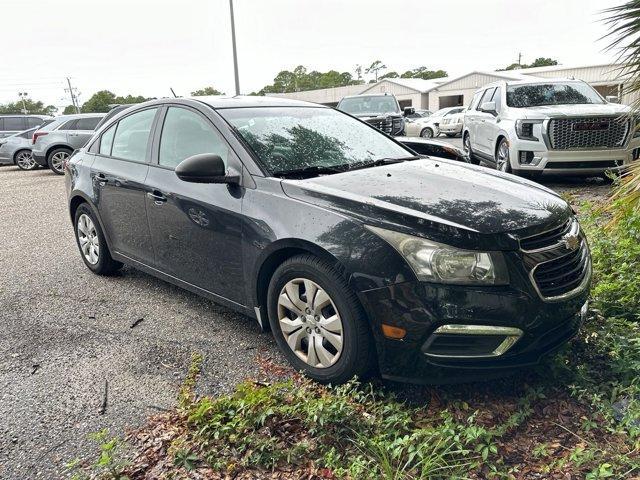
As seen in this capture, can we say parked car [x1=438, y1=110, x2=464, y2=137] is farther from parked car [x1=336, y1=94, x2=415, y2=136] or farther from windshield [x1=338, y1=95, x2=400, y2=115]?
windshield [x1=338, y1=95, x2=400, y2=115]

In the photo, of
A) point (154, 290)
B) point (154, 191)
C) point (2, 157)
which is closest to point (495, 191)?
point (154, 191)

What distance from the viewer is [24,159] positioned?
16.9 metres

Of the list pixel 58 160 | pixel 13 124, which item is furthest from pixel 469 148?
pixel 13 124

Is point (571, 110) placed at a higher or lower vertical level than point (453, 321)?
higher

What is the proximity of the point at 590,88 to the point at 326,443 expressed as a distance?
334 inches

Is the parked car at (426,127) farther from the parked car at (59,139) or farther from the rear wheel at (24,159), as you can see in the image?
the rear wheel at (24,159)

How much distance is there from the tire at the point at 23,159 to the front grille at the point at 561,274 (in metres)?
17.6

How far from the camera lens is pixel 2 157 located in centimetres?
1694

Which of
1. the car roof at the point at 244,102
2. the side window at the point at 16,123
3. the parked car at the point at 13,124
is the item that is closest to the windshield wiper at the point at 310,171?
the car roof at the point at 244,102

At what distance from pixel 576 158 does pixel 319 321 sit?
6.11 meters

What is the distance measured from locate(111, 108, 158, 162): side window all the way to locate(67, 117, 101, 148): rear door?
10963 mm

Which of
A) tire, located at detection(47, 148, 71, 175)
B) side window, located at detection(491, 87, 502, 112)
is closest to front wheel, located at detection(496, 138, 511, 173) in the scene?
side window, located at detection(491, 87, 502, 112)

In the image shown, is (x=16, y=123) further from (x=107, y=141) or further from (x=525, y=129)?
(x=525, y=129)

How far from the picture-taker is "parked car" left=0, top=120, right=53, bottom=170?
16672 mm
